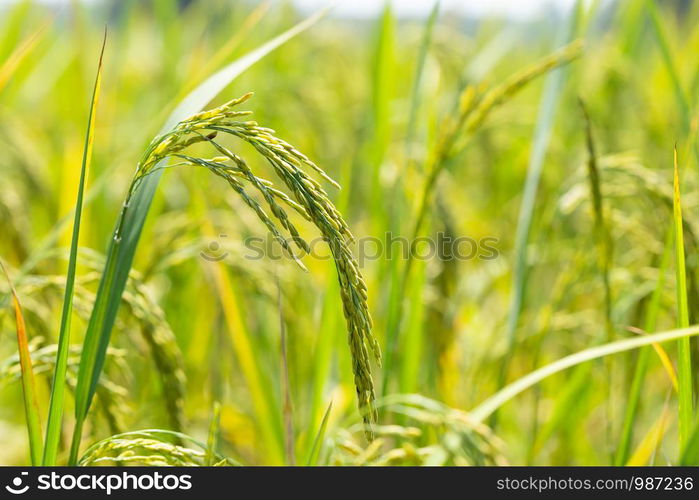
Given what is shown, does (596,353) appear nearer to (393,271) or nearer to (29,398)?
(393,271)

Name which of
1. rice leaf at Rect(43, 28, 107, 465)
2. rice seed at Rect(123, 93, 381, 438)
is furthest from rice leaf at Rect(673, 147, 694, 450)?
rice leaf at Rect(43, 28, 107, 465)

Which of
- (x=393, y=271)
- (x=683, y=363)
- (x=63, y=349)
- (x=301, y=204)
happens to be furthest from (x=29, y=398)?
(x=683, y=363)

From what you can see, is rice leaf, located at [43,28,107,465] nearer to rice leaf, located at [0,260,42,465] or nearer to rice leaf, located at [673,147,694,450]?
rice leaf, located at [0,260,42,465]

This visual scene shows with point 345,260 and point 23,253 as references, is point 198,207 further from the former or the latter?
point 345,260

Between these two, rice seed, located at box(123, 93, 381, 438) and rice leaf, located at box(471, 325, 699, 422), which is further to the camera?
rice leaf, located at box(471, 325, 699, 422)

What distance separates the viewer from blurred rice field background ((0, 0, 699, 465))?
3.60 feet

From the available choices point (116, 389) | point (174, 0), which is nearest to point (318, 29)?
point (174, 0)
